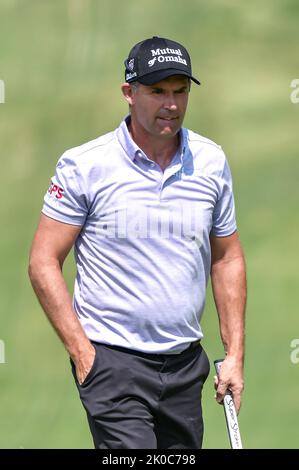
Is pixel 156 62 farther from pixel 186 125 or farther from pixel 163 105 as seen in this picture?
pixel 186 125

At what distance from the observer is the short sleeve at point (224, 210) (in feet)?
13.6

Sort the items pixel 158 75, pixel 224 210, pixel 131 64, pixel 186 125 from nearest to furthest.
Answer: pixel 158 75, pixel 131 64, pixel 224 210, pixel 186 125

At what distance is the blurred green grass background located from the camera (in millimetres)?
5582

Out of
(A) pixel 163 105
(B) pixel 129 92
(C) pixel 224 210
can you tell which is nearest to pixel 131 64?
(B) pixel 129 92

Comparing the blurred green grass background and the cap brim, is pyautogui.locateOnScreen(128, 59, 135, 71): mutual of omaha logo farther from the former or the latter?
the blurred green grass background

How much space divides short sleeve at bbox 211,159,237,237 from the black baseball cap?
1.30 ft

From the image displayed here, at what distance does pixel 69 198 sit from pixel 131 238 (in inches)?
9.7

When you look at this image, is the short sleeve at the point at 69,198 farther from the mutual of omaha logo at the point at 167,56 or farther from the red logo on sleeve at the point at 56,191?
the mutual of omaha logo at the point at 167,56

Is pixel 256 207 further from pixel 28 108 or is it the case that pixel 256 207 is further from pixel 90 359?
pixel 90 359

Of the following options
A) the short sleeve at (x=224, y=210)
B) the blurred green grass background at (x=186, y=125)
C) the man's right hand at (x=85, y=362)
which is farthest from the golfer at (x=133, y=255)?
the blurred green grass background at (x=186, y=125)

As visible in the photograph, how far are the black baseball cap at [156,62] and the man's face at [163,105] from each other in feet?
0.09

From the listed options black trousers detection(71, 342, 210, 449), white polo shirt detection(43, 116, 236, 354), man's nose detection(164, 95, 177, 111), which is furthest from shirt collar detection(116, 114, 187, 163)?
black trousers detection(71, 342, 210, 449)

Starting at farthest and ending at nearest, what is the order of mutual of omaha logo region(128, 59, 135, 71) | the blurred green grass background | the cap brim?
the blurred green grass background → mutual of omaha logo region(128, 59, 135, 71) → the cap brim

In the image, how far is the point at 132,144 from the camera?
396 centimetres
